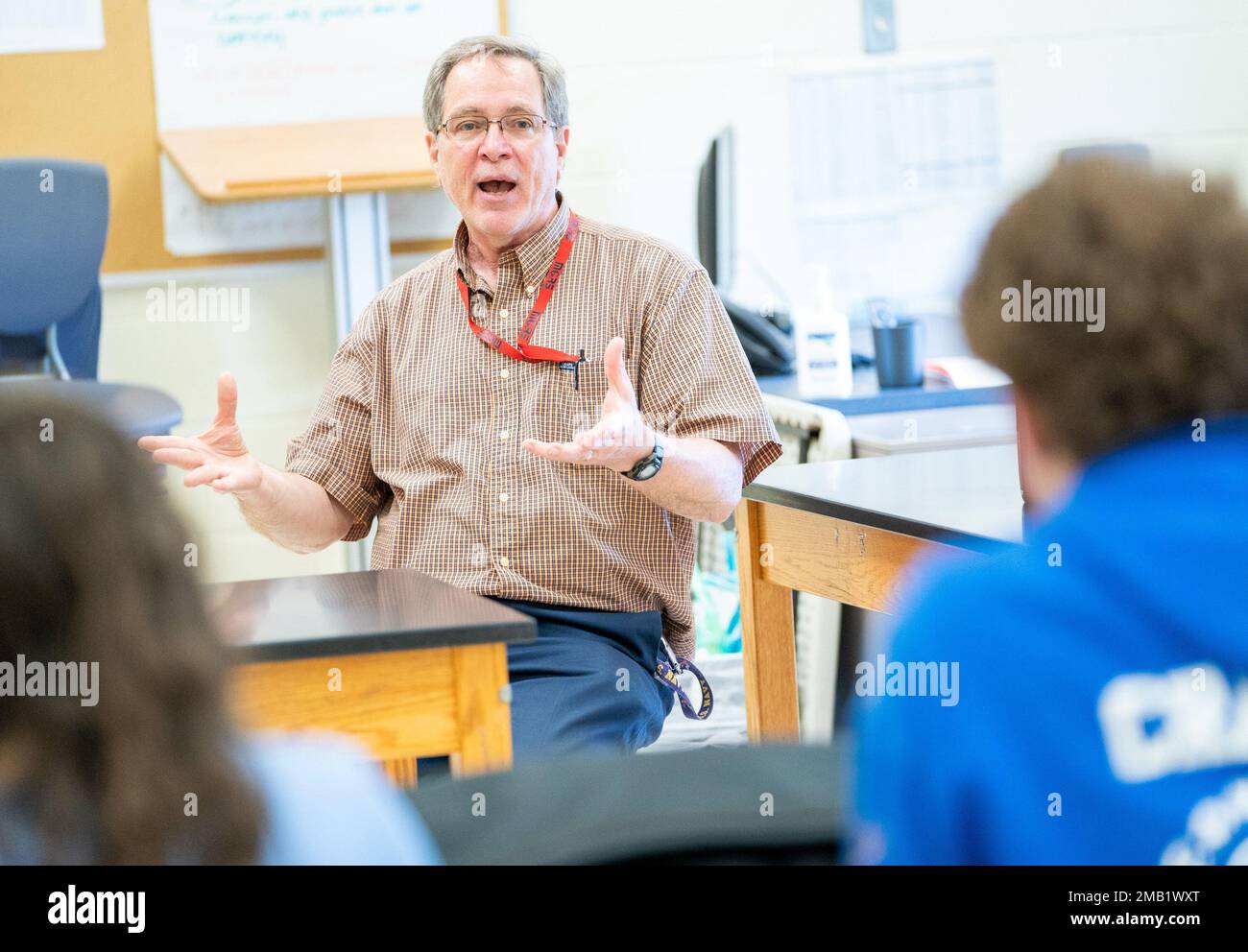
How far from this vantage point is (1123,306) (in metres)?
0.86

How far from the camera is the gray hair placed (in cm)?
215

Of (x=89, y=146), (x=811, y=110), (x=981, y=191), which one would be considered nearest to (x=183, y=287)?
(x=89, y=146)

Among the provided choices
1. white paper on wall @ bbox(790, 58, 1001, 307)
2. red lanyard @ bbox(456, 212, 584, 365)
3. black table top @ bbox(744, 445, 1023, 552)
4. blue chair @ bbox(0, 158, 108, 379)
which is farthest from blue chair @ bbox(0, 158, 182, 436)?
white paper on wall @ bbox(790, 58, 1001, 307)

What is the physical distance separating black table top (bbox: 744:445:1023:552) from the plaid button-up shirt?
0.12 metres

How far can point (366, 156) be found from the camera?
133 inches

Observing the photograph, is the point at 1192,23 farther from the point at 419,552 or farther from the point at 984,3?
the point at 419,552

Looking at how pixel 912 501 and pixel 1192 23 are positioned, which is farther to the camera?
pixel 1192 23

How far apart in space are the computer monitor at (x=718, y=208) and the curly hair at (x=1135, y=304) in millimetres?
2513

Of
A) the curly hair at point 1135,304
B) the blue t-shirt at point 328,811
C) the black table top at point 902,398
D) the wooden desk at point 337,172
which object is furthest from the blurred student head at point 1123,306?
the wooden desk at point 337,172

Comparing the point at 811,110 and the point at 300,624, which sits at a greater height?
the point at 811,110

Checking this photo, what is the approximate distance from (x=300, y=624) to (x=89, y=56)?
2375mm

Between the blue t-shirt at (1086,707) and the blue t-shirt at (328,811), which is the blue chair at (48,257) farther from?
the blue t-shirt at (1086,707)

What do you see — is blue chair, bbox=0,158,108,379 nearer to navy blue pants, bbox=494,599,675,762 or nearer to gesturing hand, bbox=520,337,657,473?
navy blue pants, bbox=494,599,675,762
